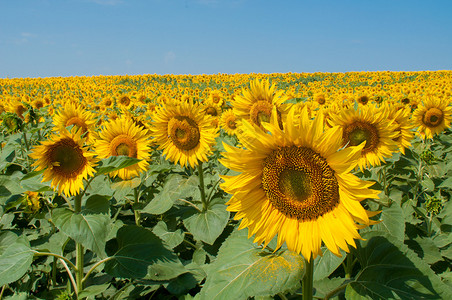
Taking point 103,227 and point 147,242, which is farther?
point 147,242

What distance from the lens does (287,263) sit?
1.52 m

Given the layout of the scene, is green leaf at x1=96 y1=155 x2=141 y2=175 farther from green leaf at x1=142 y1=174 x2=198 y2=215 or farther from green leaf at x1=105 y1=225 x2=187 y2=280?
green leaf at x1=142 y1=174 x2=198 y2=215

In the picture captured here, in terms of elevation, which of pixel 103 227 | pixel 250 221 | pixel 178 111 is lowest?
pixel 103 227

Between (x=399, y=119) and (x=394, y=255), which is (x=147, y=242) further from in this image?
(x=399, y=119)

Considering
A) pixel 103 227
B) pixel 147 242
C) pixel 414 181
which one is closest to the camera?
pixel 103 227

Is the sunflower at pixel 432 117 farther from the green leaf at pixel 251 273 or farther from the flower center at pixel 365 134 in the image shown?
the green leaf at pixel 251 273

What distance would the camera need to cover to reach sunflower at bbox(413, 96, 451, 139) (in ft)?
18.7

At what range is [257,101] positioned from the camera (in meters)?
3.67

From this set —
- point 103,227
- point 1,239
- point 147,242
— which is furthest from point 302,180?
point 1,239

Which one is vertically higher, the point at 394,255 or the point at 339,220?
the point at 339,220

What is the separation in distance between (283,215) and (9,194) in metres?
2.32

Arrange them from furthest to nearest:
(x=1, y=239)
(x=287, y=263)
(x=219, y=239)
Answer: (x=219, y=239)
(x=1, y=239)
(x=287, y=263)

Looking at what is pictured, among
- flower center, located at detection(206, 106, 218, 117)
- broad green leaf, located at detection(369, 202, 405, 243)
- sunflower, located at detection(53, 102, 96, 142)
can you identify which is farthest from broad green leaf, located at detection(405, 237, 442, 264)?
flower center, located at detection(206, 106, 218, 117)

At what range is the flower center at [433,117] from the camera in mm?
5711
